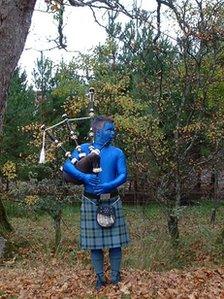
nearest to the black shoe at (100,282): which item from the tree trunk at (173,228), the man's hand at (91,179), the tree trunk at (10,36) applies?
the man's hand at (91,179)

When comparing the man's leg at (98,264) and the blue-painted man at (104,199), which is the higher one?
the blue-painted man at (104,199)

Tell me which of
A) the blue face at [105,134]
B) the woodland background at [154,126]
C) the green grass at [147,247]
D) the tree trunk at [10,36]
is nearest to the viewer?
the tree trunk at [10,36]

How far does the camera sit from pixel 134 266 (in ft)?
29.9

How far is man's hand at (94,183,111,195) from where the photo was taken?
19.7 ft

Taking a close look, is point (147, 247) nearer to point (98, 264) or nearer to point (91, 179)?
point (98, 264)

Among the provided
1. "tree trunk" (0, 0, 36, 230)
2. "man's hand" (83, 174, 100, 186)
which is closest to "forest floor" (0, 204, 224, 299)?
"man's hand" (83, 174, 100, 186)

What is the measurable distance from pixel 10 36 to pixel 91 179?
1904mm

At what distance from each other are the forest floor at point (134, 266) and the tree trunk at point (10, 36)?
7.67 ft

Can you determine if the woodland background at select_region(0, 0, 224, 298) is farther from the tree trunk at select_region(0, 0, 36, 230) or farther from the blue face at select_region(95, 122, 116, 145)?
the tree trunk at select_region(0, 0, 36, 230)

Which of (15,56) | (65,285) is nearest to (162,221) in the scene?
(65,285)

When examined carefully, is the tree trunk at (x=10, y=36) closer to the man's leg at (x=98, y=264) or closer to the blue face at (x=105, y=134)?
the blue face at (x=105, y=134)

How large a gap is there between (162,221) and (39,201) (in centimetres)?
316

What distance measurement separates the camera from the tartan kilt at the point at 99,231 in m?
6.03

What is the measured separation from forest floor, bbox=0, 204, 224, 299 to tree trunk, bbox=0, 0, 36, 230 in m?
2.34
